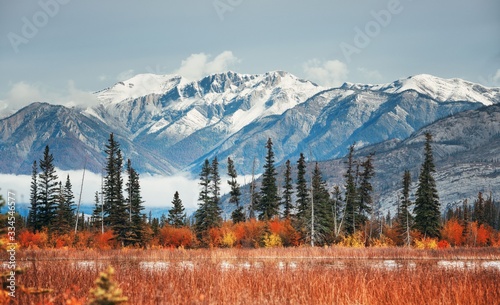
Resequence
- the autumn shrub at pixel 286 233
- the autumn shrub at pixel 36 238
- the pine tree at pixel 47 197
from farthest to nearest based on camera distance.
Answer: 1. the pine tree at pixel 47 197
2. the autumn shrub at pixel 286 233
3. the autumn shrub at pixel 36 238

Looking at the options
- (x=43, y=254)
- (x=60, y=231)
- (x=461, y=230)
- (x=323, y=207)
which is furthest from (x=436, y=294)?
(x=461, y=230)

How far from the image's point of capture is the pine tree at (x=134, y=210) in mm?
61594

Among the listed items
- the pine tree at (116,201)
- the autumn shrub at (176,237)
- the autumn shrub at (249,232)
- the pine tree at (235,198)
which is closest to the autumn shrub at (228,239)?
the autumn shrub at (249,232)

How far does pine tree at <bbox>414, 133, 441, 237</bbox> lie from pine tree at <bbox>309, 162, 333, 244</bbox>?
12.7m

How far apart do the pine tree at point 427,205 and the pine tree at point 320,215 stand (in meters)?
12.7

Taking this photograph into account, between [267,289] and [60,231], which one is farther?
[60,231]

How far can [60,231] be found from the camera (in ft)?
225

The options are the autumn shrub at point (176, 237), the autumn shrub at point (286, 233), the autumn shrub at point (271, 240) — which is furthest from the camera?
the autumn shrub at point (176, 237)

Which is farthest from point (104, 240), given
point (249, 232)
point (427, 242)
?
point (427, 242)

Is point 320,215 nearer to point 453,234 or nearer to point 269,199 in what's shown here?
point 269,199

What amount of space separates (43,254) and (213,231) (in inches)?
1244

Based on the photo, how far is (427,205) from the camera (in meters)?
68.6

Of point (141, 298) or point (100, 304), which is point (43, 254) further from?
point (100, 304)

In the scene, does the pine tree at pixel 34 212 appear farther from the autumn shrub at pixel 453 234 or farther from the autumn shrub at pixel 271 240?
the autumn shrub at pixel 453 234
